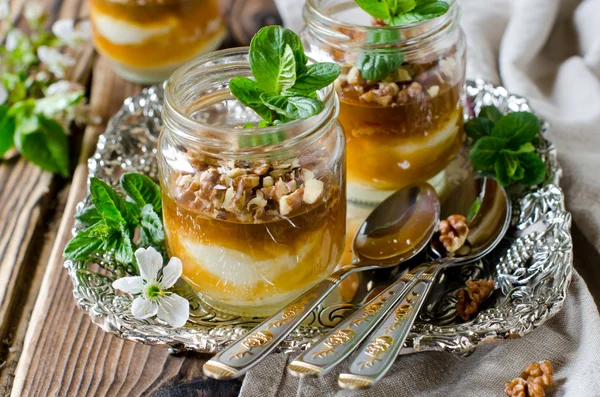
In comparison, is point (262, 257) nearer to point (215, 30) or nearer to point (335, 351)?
point (335, 351)

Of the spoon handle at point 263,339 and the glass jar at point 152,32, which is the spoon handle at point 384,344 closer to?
the spoon handle at point 263,339

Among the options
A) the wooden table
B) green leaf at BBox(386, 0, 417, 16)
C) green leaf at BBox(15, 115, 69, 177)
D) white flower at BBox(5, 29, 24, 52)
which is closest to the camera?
the wooden table

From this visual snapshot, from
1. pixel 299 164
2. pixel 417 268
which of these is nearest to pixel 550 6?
pixel 417 268

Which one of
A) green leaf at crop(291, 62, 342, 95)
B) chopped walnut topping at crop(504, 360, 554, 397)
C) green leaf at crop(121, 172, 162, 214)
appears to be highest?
green leaf at crop(291, 62, 342, 95)

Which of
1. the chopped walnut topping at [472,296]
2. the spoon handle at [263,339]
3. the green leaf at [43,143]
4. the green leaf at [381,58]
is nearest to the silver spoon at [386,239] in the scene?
the spoon handle at [263,339]

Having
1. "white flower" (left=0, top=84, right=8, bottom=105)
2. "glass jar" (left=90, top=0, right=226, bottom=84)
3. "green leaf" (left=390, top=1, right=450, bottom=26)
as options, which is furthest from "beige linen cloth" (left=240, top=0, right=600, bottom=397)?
"white flower" (left=0, top=84, right=8, bottom=105)

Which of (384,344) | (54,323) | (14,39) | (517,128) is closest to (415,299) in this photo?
(384,344)

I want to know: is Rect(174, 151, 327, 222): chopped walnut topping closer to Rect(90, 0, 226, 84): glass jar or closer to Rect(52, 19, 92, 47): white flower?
Rect(90, 0, 226, 84): glass jar
